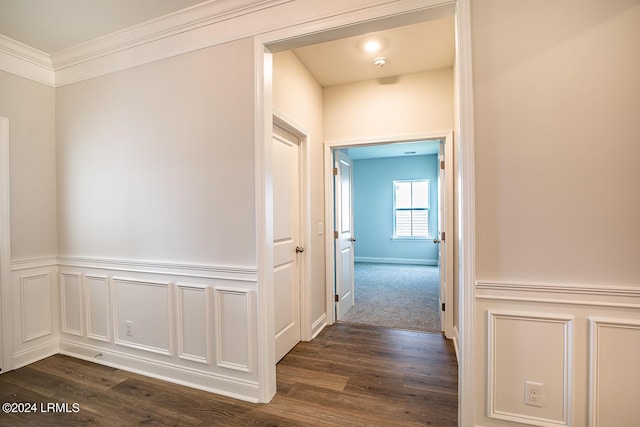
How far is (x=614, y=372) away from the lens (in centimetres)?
139

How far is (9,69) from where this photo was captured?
2410 mm

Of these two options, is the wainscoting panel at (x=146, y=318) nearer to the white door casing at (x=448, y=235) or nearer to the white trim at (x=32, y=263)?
the white trim at (x=32, y=263)

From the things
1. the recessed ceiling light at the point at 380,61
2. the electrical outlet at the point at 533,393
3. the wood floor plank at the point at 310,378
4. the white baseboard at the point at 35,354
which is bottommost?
the wood floor plank at the point at 310,378

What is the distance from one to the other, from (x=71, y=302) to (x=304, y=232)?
2287 mm

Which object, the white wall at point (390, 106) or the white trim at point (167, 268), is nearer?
the white trim at point (167, 268)

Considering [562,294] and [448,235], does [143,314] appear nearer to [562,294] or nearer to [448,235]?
[562,294]

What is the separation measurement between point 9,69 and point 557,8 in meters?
4.01

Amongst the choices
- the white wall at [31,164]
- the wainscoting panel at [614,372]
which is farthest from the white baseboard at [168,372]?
the wainscoting panel at [614,372]

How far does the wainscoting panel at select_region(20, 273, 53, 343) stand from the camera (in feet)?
8.20

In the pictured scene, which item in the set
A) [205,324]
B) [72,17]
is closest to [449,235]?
[205,324]

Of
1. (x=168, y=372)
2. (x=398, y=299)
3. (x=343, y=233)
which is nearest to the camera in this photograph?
(x=168, y=372)

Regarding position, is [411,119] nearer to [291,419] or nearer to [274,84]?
[274,84]

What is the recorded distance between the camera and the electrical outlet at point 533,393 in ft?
4.90

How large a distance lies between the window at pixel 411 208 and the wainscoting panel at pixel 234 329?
20.2 ft
